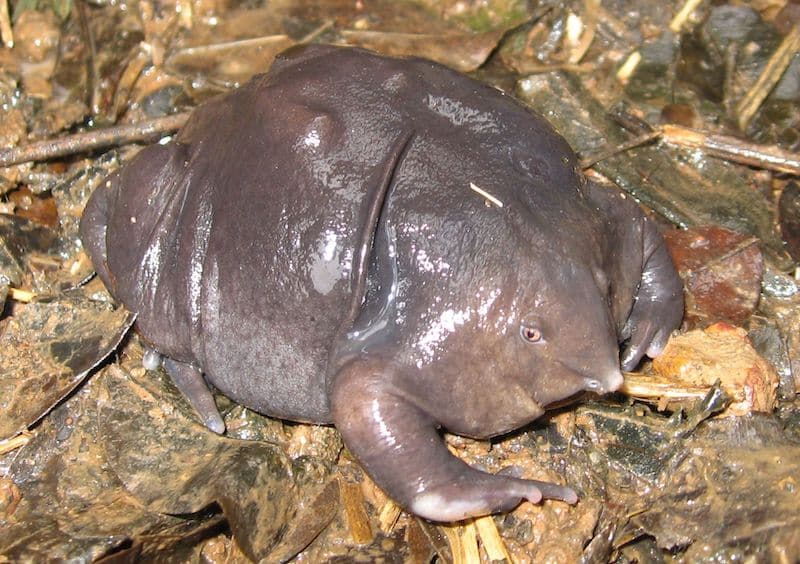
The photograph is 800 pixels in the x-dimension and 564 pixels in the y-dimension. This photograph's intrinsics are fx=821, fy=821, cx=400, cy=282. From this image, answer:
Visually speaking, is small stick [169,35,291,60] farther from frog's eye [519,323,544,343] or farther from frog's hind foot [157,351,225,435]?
frog's eye [519,323,544,343]

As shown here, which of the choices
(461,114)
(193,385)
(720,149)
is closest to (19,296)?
(193,385)

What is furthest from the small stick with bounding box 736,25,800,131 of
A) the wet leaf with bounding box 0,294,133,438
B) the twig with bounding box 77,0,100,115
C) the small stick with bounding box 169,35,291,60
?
the twig with bounding box 77,0,100,115

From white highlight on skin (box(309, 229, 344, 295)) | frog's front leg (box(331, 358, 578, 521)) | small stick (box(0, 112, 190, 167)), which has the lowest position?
frog's front leg (box(331, 358, 578, 521))

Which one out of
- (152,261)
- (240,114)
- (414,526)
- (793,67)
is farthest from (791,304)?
(152,261)

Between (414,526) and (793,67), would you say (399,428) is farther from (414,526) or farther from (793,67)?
(793,67)

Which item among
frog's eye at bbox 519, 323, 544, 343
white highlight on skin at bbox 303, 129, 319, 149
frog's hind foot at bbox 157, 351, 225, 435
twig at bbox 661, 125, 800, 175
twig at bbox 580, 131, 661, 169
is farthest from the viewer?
twig at bbox 580, 131, 661, 169

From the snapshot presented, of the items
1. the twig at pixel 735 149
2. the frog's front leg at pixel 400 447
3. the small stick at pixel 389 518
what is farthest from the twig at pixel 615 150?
the small stick at pixel 389 518

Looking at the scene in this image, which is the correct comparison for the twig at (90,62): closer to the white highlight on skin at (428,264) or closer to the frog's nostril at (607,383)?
the white highlight on skin at (428,264)
